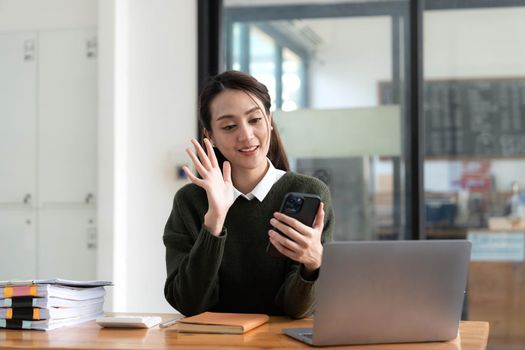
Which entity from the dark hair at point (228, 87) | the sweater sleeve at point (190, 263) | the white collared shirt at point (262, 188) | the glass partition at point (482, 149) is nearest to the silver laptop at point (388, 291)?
the sweater sleeve at point (190, 263)

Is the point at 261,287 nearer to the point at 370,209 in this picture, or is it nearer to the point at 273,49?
the point at 370,209

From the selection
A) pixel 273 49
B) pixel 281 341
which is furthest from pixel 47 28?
pixel 281 341

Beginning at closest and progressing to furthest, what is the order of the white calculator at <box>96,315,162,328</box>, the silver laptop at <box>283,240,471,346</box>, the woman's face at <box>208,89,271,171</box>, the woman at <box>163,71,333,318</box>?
the silver laptop at <box>283,240,471,346</box> → the white calculator at <box>96,315,162,328</box> → the woman at <box>163,71,333,318</box> → the woman's face at <box>208,89,271,171</box>

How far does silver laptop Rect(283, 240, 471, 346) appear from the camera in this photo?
173cm

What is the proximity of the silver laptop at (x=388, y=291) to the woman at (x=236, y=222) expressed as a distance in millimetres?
364

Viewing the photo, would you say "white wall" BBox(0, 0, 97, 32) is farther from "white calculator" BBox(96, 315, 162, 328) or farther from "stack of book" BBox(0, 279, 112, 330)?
"white calculator" BBox(96, 315, 162, 328)

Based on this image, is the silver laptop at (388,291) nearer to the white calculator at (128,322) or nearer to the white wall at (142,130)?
the white calculator at (128,322)

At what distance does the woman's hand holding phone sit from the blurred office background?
260 centimetres

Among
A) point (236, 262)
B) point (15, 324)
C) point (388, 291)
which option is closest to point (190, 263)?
point (236, 262)

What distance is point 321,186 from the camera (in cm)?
246

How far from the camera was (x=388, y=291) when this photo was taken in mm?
1771

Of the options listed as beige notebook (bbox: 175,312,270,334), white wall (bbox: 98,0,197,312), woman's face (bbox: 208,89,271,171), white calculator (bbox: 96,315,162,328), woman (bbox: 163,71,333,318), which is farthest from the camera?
white wall (bbox: 98,0,197,312)

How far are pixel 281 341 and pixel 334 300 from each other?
0.60ft

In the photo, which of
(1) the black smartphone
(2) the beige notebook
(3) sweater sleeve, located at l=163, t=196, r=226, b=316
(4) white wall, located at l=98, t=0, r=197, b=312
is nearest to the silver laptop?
(2) the beige notebook
